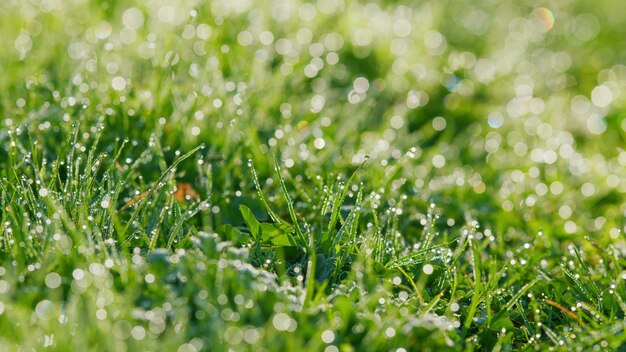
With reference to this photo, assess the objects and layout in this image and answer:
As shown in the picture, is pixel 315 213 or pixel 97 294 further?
pixel 315 213

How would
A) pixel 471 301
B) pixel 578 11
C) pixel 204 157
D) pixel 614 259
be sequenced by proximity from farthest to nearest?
pixel 578 11 → pixel 204 157 → pixel 614 259 → pixel 471 301

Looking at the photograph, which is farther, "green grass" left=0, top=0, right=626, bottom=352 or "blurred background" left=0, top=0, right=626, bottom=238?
"blurred background" left=0, top=0, right=626, bottom=238

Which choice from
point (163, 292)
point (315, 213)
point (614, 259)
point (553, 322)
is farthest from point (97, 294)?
point (614, 259)

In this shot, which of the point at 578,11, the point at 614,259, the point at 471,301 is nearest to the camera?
the point at 471,301

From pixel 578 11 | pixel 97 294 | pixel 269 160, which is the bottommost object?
pixel 578 11

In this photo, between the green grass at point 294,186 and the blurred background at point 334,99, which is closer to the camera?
the green grass at point 294,186

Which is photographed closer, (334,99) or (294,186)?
(294,186)

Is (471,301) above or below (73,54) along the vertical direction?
below

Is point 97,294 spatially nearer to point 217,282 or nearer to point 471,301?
point 217,282
